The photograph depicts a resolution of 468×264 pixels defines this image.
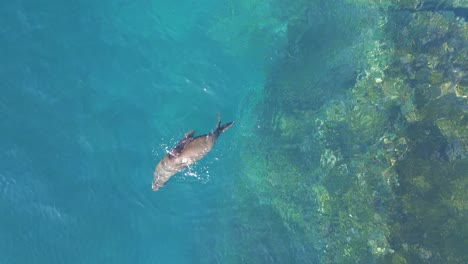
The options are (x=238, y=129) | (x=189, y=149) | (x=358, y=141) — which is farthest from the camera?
(x=238, y=129)

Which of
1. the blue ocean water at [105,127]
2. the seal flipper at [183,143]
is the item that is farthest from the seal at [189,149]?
the blue ocean water at [105,127]

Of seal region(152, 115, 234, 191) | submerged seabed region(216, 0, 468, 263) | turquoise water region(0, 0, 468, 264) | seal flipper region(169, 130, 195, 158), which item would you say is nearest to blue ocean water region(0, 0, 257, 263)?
turquoise water region(0, 0, 468, 264)

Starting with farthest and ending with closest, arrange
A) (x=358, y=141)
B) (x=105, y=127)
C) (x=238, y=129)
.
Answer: (x=238, y=129), (x=358, y=141), (x=105, y=127)

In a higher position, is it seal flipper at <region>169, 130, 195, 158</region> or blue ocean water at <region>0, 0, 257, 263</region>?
seal flipper at <region>169, 130, 195, 158</region>

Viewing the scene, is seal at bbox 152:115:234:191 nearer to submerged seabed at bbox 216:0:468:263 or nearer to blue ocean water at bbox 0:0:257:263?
blue ocean water at bbox 0:0:257:263

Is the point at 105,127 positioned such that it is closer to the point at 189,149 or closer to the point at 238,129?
the point at 189,149

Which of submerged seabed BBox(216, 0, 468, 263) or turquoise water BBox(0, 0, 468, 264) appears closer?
turquoise water BBox(0, 0, 468, 264)

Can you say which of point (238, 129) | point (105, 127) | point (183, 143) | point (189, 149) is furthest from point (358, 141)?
point (105, 127)

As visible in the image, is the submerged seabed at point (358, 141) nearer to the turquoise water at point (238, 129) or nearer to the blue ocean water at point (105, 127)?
the turquoise water at point (238, 129)
